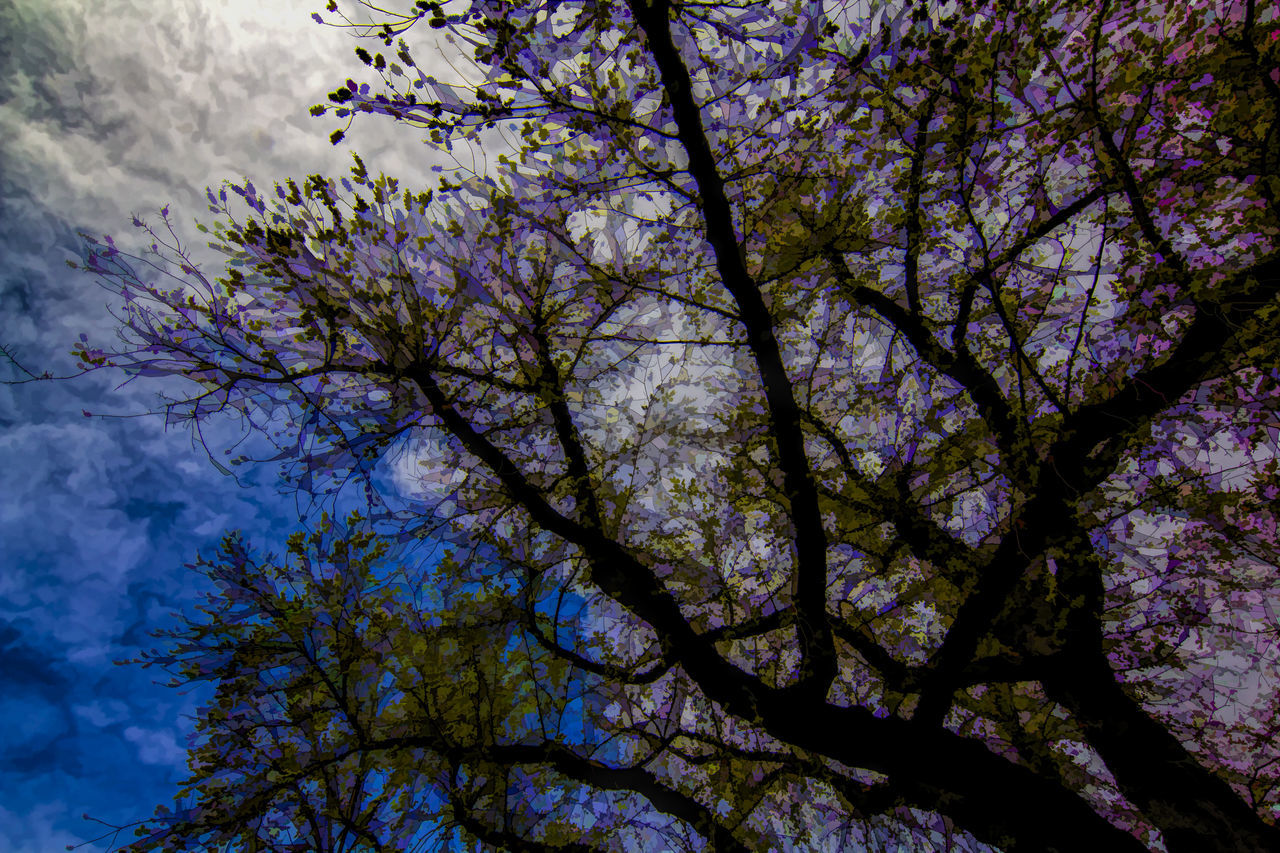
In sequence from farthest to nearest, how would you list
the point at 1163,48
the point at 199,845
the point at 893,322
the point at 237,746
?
the point at 893,322
the point at 237,746
the point at 199,845
the point at 1163,48

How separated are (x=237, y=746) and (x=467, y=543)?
9.45ft

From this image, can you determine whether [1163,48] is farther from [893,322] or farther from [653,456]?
[653,456]

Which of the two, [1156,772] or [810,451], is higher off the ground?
[810,451]

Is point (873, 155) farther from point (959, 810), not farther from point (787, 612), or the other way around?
point (959, 810)

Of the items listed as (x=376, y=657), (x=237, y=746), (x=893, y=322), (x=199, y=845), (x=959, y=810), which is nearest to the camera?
(x=959, y=810)

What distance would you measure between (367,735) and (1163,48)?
8.31m

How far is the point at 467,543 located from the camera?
4.92 meters

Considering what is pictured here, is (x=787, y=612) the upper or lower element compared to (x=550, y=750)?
upper

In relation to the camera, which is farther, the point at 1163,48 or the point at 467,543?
the point at 467,543

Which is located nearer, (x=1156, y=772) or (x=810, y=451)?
(x=1156, y=772)

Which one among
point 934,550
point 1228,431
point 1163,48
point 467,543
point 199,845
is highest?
point 1163,48

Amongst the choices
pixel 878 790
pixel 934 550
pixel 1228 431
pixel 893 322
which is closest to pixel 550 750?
pixel 878 790

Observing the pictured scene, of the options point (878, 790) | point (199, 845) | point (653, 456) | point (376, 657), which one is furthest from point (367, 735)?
point (878, 790)

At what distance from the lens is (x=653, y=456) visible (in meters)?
6.12
